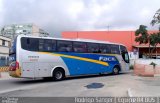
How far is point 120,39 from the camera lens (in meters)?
54.1

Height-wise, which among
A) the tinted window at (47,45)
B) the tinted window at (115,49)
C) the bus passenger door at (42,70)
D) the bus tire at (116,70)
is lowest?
the bus tire at (116,70)

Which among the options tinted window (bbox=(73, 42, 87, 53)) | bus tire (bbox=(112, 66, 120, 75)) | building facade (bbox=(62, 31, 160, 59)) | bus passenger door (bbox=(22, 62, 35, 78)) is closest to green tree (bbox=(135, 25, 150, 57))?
building facade (bbox=(62, 31, 160, 59))

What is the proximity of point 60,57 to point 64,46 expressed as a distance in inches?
38.8

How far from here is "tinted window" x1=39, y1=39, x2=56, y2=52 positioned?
2123 centimetres

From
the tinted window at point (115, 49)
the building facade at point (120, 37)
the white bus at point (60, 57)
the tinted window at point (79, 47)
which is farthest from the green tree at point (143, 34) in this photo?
the tinted window at point (79, 47)

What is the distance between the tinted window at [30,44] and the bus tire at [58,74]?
245 cm

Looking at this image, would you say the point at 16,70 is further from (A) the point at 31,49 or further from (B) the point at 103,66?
(B) the point at 103,66

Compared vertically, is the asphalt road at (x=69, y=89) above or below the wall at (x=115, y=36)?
below

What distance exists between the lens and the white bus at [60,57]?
66.3ft

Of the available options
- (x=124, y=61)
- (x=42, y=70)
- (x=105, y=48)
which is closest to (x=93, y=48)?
(x=105, y=48)

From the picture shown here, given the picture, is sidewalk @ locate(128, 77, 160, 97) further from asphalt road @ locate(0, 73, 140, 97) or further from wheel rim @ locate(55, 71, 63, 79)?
wheel rim @ locate(55, 71, 63, 79)

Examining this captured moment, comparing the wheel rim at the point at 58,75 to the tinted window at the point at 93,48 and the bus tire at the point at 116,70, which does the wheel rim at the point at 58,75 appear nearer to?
the tinted window at the point at 93,48

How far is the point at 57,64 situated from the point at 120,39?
1300 inches

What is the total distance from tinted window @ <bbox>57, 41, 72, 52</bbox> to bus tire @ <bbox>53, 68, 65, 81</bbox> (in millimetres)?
1464
